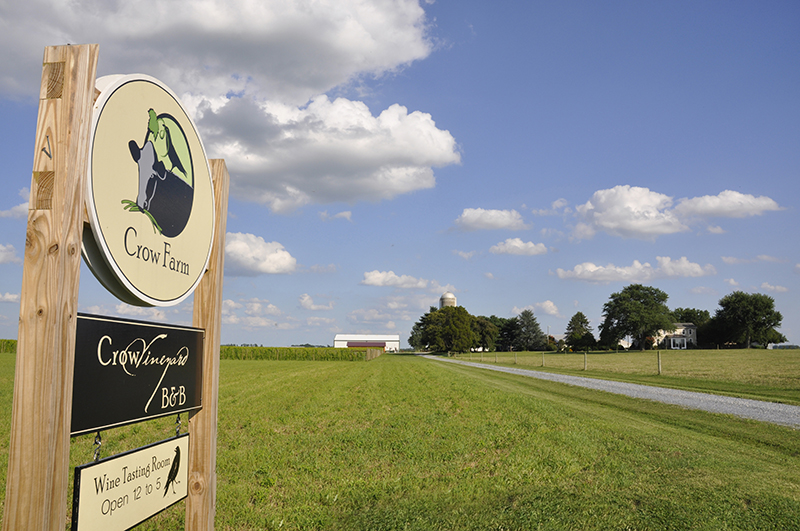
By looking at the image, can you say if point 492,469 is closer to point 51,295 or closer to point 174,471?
point 174,471

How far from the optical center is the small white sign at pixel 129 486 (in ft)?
8.05

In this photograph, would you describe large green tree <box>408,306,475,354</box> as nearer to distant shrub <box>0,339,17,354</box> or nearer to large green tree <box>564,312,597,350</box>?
large green tree <box>564,312,597,350</box>

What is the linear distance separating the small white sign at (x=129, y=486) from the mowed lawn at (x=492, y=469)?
5.51 ft

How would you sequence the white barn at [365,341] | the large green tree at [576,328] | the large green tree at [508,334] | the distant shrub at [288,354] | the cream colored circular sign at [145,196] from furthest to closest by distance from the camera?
1. the white barn at [365,341]
2. the large green tree at [508,334]
3. the large green tree at [576,328]
4. the distant shrub at [288,354]
5. the cream colored circular sign at [145,196]

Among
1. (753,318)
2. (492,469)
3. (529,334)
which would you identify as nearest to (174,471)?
(492,469)

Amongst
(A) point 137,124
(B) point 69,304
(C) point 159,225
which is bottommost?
(B) point 69,304

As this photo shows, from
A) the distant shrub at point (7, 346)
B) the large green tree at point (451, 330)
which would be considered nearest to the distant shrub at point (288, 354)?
the distant shrub at point (7, 346)

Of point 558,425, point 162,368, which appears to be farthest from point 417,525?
point 558,425

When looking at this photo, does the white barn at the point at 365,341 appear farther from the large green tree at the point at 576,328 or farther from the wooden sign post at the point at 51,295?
the wooden sign post at the point at 51,295

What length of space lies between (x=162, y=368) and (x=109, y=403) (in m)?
0.49

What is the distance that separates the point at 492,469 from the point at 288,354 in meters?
58.4

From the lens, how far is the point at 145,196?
9.32 feet

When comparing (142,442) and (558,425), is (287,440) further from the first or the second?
(558,425)

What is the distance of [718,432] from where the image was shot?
29.8ft
